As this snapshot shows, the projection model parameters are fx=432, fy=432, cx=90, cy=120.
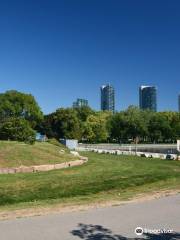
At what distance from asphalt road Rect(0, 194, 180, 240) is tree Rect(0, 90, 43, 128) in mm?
87543

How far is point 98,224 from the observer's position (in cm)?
984

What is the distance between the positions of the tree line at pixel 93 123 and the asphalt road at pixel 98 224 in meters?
87.4

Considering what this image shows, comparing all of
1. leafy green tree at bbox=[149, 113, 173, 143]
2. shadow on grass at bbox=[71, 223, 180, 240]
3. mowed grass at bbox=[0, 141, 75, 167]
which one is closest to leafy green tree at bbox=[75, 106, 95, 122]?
leafy green tree at bbox=[149, 113, 173, 143]

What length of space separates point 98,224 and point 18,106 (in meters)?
90.5

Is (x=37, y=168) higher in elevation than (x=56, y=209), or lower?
higher

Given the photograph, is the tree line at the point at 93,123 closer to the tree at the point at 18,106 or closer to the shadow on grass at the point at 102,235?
the tree at the point at 18,106

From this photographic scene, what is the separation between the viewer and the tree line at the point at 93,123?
3925 inches

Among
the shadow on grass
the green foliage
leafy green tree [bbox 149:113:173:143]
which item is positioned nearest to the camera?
the shadow on grass

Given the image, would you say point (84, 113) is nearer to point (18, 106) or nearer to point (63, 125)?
point (63, 125)

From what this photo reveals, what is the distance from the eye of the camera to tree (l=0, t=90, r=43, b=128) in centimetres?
9744

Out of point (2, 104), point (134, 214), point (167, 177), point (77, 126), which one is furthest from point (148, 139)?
point (134, 214)

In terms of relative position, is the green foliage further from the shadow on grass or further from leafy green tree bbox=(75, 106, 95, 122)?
leafy green tree bbox=(75, 106, 95, 122)

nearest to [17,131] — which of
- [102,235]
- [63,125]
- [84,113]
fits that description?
[102,235]

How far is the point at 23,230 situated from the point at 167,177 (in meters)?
12.4
